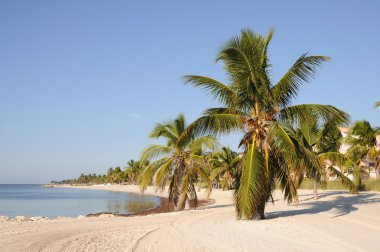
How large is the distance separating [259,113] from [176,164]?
343 inches

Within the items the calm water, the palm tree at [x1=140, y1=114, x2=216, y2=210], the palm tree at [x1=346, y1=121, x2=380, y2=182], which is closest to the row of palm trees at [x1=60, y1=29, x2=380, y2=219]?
the palm tree at [x1=140, y1=114, x2=216, y2=210]

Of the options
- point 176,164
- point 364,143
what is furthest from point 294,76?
point 364,143

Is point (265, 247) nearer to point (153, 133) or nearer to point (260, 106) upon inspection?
point (260, 106)

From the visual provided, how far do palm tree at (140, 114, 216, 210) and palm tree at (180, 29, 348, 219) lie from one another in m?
6.83

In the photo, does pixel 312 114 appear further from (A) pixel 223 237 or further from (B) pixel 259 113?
(A) pixel 223 237

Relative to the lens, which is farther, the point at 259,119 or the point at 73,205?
the point at 73,205

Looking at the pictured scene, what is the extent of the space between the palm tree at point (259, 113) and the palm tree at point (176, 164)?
683 centimetres

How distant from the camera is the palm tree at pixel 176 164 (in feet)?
64.4

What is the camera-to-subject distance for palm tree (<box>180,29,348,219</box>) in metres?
11.8

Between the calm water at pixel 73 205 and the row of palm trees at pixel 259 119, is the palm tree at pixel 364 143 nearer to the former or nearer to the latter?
the calm water at pixel 73 205

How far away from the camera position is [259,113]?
12531 millimetres

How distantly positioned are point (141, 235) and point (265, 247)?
3641mm

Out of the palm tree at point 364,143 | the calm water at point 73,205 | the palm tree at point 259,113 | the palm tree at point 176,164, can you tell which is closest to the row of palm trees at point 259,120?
the palm tree at point 259,113

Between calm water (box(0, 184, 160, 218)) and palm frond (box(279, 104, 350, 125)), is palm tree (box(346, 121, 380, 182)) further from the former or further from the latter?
palm frond (box(279, 104, 350, 125))
